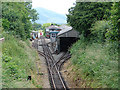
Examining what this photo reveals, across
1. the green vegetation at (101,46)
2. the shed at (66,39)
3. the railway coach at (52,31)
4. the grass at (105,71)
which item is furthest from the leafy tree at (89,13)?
the railway coach at (52,31)

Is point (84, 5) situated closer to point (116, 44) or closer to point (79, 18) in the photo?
point (79, 18)

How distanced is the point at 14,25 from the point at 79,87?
33.9 feet

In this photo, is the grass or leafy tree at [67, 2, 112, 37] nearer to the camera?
the grass

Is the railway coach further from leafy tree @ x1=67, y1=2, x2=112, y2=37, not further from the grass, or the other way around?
the grass

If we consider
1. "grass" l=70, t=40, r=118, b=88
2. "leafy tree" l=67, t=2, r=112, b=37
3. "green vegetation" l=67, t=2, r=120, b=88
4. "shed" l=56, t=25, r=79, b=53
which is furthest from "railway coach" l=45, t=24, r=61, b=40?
"grass" l=70, t=40, r=118, b=88

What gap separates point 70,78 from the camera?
39.7 ft

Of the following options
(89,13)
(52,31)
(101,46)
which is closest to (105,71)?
(101,46)

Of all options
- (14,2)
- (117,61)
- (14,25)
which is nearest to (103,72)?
(117,61)

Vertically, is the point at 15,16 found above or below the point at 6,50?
above

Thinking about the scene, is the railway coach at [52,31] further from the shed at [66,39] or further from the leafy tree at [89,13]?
the leafy tree at [89,13]

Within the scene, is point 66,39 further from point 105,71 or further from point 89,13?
point 105,71

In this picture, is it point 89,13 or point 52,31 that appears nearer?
point 89,13

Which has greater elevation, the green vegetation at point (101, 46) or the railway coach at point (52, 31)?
the green vegetation at point (101, 46)

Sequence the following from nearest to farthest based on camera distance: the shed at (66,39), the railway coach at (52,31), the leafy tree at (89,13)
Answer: the leafy tree at (89,13) < the shed at (66,39) < the railway coach at (52,31)
